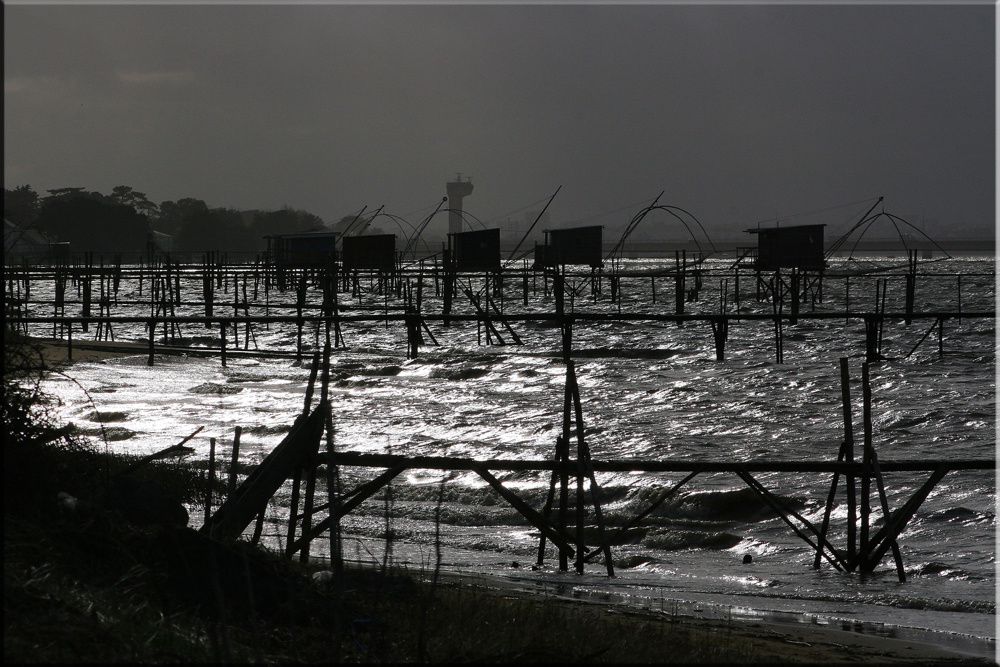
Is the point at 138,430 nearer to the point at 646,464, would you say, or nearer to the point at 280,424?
the point at 280,424

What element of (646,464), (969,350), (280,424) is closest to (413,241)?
(969,350)

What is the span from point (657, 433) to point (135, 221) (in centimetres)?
10469

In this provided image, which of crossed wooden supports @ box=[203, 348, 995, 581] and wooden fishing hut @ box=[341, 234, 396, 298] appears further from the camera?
wooden fishing hut @ box=[341, 234, 396, 298]

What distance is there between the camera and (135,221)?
11162 centimetres

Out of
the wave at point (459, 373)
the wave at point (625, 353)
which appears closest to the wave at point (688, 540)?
the wave at point (459, 373)

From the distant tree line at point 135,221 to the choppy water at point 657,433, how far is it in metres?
48.3

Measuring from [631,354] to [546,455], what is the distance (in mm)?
13684

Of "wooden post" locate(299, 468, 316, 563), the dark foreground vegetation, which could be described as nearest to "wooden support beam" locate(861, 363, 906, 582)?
the dark foreground vegetation

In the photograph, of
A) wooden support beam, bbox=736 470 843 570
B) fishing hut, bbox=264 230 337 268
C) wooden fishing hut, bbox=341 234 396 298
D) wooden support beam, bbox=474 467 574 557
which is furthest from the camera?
fishing hut, bbox=264 230 337 268

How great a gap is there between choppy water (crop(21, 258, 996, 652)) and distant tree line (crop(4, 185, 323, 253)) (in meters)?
48.3

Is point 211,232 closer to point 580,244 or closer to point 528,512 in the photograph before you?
point 580,244

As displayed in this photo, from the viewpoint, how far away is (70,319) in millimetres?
19125

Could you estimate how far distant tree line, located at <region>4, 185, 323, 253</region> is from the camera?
10612 centimetres

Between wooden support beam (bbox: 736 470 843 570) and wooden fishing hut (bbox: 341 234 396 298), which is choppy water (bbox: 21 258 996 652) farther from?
wooden fishing hut (bbox: 341 234 396 298)
